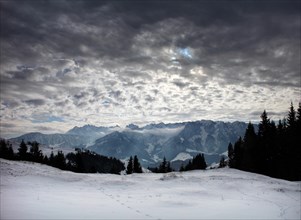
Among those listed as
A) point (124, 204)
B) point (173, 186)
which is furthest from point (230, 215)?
point (173, 186)

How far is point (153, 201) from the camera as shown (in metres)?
18.6

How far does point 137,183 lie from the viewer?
2875 centimetres

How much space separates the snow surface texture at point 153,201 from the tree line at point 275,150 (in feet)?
90.5

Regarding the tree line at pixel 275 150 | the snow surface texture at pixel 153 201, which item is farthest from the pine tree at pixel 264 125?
the snow surface texture at pixel 153 201

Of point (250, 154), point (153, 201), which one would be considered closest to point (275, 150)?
point (250, 154)

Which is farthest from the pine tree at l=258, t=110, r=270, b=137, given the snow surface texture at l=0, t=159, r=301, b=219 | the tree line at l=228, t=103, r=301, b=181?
the snow surface texture at l=0, t=159, r=301, b=219

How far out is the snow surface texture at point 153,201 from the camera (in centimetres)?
1391

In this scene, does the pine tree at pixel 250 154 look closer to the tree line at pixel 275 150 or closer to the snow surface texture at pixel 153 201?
Answer: the tree line at pixel 275 150

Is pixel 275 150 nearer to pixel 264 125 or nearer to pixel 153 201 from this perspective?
pixel 264 125

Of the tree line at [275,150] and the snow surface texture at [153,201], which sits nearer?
the snow surface texture at [153,201]

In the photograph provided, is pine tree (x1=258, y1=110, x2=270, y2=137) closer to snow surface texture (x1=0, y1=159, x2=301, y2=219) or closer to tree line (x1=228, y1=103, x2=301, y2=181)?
tree line (x1=228, y1=103, x2=301, y2=181)

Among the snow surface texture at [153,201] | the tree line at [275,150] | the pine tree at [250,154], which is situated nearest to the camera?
the snow surface texture at [153,201]

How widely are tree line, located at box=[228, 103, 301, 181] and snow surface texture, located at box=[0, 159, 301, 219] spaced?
27.6m

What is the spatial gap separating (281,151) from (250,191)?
36.0m
